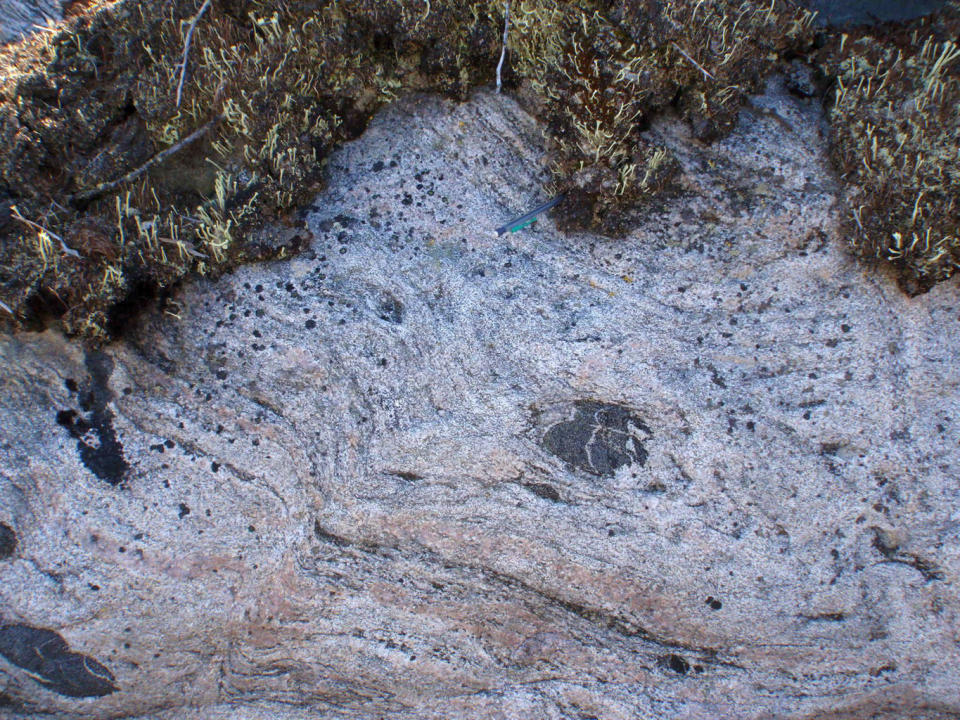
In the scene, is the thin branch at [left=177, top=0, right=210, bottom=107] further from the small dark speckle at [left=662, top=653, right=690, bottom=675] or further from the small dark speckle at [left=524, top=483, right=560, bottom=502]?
the small dark speckle at [left=662, top=653, right=690, bottom=675]

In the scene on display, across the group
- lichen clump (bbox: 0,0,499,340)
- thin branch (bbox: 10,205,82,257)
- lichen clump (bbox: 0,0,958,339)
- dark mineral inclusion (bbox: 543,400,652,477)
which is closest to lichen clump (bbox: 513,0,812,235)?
lichen clump (bbox: 0,0,958,339)

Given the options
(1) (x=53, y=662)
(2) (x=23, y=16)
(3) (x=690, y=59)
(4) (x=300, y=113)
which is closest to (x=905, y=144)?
(3) (x=690, y=59)

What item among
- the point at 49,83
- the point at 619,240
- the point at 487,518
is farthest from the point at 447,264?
the point at 49,83

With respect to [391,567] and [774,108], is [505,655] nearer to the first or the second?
[391,567]

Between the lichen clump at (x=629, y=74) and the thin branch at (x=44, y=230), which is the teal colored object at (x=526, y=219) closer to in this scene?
the lichen clump at (x=629, y=74)

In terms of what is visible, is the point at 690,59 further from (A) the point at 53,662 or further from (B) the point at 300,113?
(A) the point at 53,662

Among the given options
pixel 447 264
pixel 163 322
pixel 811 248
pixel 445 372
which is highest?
pixel 811 248
